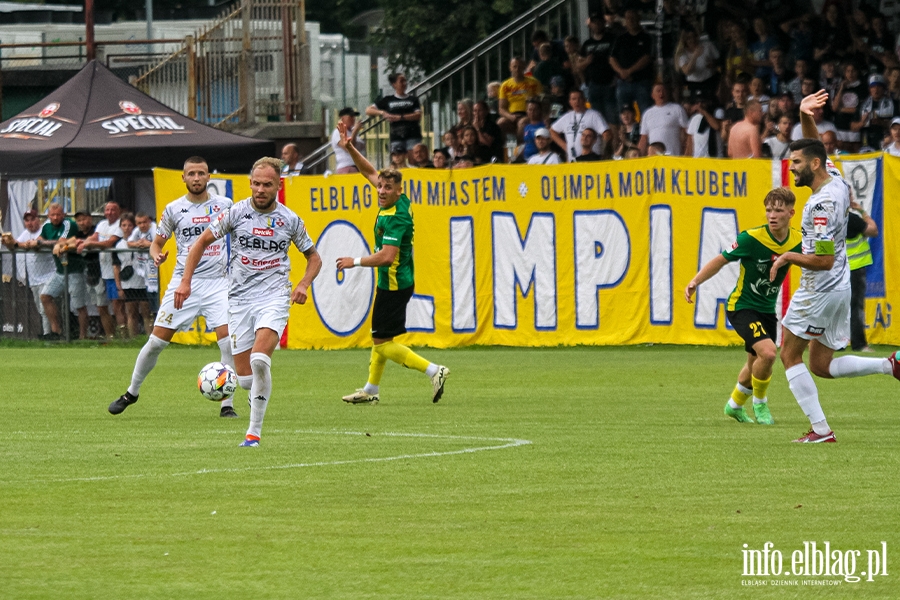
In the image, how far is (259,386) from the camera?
11133mm

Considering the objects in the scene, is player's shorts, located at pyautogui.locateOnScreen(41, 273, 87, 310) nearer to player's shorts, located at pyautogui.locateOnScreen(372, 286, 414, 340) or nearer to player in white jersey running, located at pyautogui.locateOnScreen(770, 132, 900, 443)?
player's shorts, located at pyautogui.locateOnScreen(372, 286, 414, 340)

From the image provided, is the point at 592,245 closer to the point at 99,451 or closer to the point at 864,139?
the point at 864,139

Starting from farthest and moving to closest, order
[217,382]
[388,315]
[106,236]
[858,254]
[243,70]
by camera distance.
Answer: [243,70], [106,236], [858,254], [388,315], [217,382]

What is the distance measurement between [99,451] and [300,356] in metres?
10.8

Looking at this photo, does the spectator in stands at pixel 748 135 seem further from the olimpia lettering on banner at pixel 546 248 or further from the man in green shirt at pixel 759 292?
the man in green shirt at pixel 759 292

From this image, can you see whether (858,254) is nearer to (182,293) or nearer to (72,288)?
(182,293)

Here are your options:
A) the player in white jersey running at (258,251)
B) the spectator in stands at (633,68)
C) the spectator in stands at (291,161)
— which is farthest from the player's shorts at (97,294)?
the player in white jersey running at (258,251)

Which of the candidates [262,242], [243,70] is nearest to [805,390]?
[262,242]

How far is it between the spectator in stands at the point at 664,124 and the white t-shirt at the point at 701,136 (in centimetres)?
15

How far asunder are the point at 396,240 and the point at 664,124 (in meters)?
9.63

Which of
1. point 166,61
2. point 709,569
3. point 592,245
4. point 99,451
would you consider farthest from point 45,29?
point 709,569

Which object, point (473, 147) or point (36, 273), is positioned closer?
point (36, 273)

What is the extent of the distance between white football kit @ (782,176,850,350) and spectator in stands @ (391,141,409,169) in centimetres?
1479

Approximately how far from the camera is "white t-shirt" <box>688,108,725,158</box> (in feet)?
77.0
